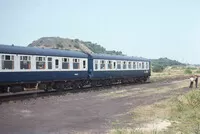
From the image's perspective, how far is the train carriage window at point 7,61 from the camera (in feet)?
69.1

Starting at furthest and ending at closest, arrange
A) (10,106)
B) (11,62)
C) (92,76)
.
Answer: (92,76)
(11,62)
(10,106)

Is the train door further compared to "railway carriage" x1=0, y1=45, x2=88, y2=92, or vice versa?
the train door

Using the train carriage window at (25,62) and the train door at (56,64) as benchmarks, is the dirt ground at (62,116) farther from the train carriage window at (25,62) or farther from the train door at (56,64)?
the train door at (56,64)

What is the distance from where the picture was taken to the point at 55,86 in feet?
90.3

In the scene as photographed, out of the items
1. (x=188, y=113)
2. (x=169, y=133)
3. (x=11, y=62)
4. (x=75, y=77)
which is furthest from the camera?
(x=75, y=77)

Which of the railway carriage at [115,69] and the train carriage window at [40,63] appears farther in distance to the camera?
the railway carriage at [115,69]

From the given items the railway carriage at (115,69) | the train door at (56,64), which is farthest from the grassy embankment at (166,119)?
the railway carriage at (115,69)

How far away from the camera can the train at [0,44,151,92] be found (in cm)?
2180

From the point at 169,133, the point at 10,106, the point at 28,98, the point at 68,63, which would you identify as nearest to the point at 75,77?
the point at 68,63

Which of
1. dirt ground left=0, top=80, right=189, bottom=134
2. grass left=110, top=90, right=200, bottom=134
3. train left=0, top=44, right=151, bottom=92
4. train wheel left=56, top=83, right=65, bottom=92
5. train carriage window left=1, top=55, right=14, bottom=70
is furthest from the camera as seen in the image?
train wheel left=56, top=83, right=65, bottom=92

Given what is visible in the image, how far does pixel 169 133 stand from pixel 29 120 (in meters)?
6.57

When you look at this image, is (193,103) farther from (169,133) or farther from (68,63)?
(68,63)

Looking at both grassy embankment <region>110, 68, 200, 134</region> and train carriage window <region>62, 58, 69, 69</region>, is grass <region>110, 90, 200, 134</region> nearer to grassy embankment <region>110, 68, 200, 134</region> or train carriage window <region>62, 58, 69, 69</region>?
grassy embankment <region>110, 68, 200, 134</region>

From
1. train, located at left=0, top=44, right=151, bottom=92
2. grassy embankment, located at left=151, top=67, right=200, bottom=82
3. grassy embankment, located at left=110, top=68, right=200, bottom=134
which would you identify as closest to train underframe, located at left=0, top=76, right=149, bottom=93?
train, located at left=0, top=44, right=151, bottom=92
